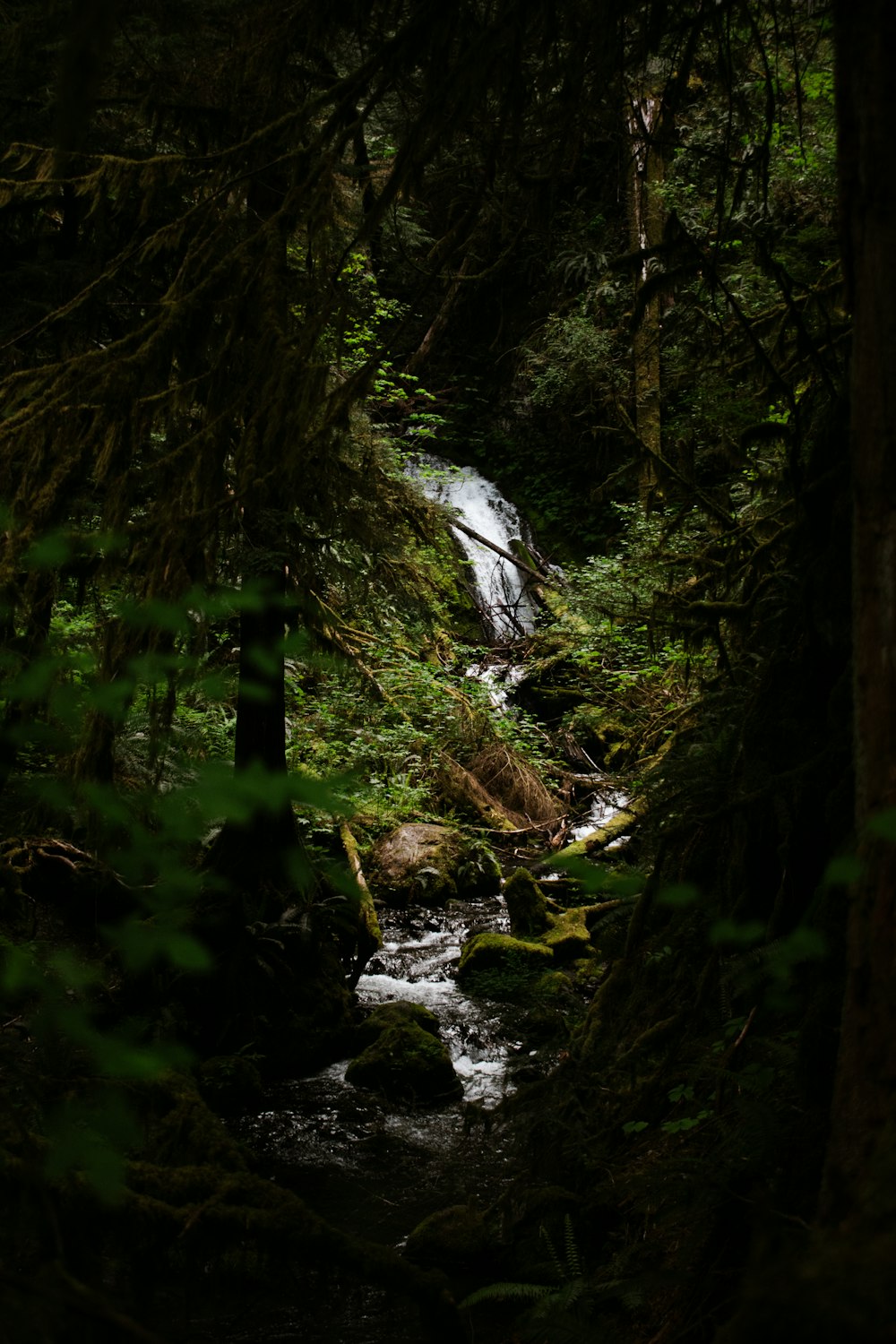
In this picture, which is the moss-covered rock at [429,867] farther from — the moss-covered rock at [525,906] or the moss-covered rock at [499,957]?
the moss-covered rock at [499,957]

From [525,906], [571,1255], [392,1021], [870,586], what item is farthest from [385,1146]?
[870,586]

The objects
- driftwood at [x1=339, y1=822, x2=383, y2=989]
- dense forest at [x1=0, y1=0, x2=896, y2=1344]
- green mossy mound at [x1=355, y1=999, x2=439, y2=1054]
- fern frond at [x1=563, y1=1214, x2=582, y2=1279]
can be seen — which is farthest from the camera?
driftwood at [x1=339, y1=822, x2=383, y2=989]

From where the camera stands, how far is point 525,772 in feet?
41.7

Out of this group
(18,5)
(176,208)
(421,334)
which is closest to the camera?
(18,5)

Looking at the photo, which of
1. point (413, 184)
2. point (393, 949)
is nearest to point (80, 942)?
point (393, 949)

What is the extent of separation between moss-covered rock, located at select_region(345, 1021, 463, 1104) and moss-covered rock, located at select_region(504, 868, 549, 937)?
2838mm

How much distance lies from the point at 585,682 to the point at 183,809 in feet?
41.5

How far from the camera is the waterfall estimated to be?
17.8 m

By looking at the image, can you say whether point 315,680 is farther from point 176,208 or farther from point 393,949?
point 176,208

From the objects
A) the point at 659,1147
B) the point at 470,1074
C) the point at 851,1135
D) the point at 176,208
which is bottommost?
the point at 470,1074

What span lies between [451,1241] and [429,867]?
21.6 ft

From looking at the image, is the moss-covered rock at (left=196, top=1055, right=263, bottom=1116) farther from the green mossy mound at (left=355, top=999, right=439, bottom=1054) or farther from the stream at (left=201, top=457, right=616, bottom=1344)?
the green mossy mound at (left=355, top=999, right=439, bottom=1054)

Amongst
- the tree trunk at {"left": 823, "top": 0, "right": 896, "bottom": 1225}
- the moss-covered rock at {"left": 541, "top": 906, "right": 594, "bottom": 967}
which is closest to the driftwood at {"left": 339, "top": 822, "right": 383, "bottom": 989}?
the moss-covered rock at {"left": 541, "top": 906, "right": 594, "bottom": 967}

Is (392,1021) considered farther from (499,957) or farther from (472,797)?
(472,797)
